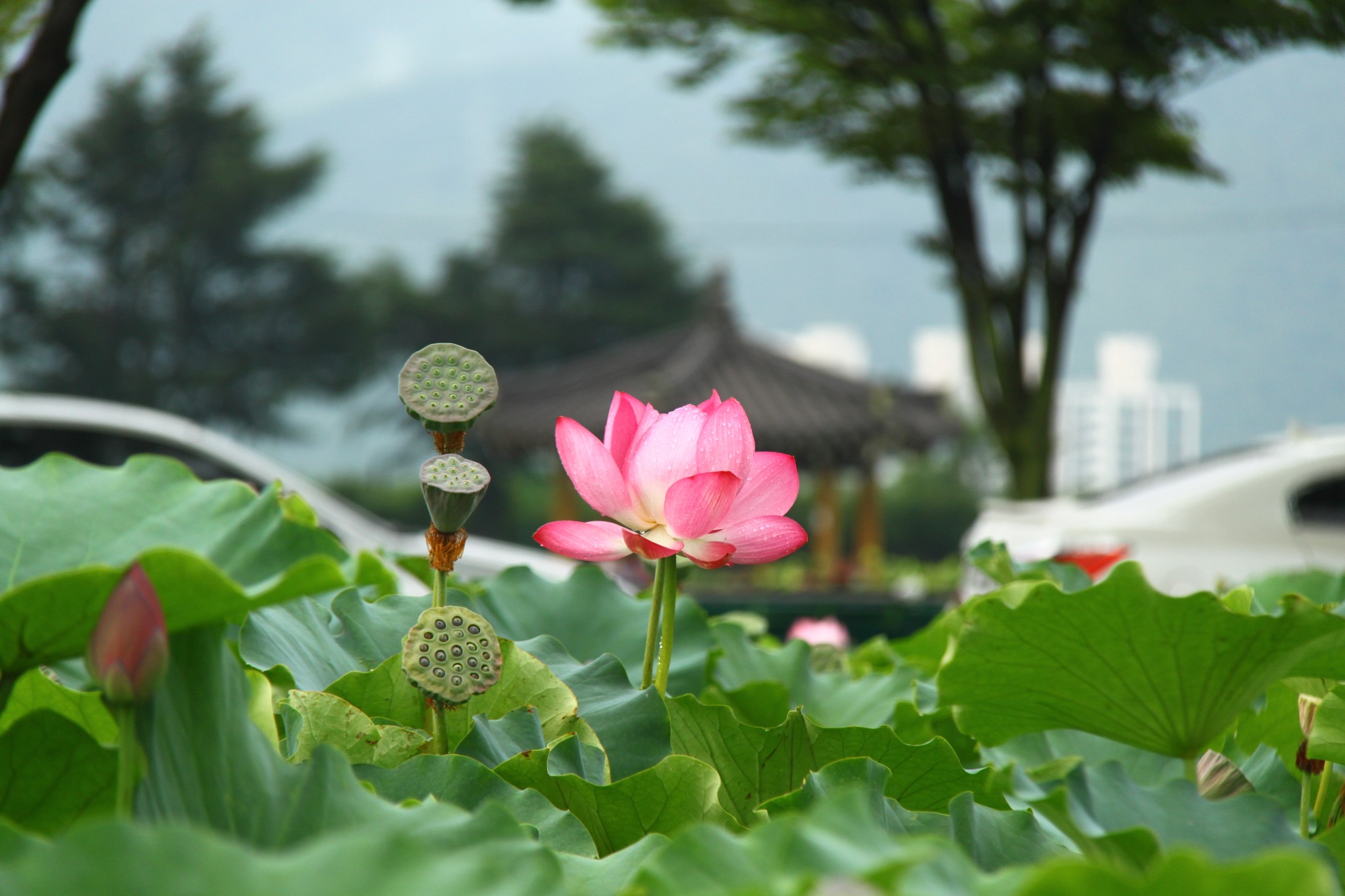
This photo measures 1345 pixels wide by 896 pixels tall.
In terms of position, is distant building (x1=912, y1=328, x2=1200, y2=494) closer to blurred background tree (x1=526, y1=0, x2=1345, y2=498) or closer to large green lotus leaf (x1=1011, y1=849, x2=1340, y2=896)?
blurred background tree (x1=526, y1=0, x2=1345, y2=498)

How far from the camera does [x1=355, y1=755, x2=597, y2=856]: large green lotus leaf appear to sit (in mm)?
451

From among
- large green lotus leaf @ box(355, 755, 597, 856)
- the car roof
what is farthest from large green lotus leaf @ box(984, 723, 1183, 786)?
the car roof

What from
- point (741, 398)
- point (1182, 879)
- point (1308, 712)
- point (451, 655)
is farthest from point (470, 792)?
point (741, 398)

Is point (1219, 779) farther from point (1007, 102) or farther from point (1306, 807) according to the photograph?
point (1007, 102)

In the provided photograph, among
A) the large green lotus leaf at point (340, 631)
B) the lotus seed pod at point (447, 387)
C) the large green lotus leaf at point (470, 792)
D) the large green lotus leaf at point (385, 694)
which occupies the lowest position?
the large green lotus leaf at point (340, 631)

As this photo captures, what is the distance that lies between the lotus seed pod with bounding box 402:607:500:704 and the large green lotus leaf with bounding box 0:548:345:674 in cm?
10

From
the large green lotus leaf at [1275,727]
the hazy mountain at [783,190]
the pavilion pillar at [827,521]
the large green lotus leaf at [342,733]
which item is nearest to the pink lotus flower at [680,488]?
the large green lotus leaf at [342,733]

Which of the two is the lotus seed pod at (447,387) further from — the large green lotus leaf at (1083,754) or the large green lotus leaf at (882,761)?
the large green lotus leaf at (1083,754)

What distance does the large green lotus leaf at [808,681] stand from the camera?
770 mm

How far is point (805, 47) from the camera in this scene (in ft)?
25.0

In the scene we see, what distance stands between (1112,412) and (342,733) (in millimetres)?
37767

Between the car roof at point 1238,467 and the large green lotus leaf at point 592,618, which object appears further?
the car roof at point 1238,467

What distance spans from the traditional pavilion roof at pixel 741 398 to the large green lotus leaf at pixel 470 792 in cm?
729

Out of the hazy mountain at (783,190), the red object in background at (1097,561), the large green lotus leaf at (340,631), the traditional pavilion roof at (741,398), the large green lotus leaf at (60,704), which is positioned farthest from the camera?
the hazy mountain at (783,190)
